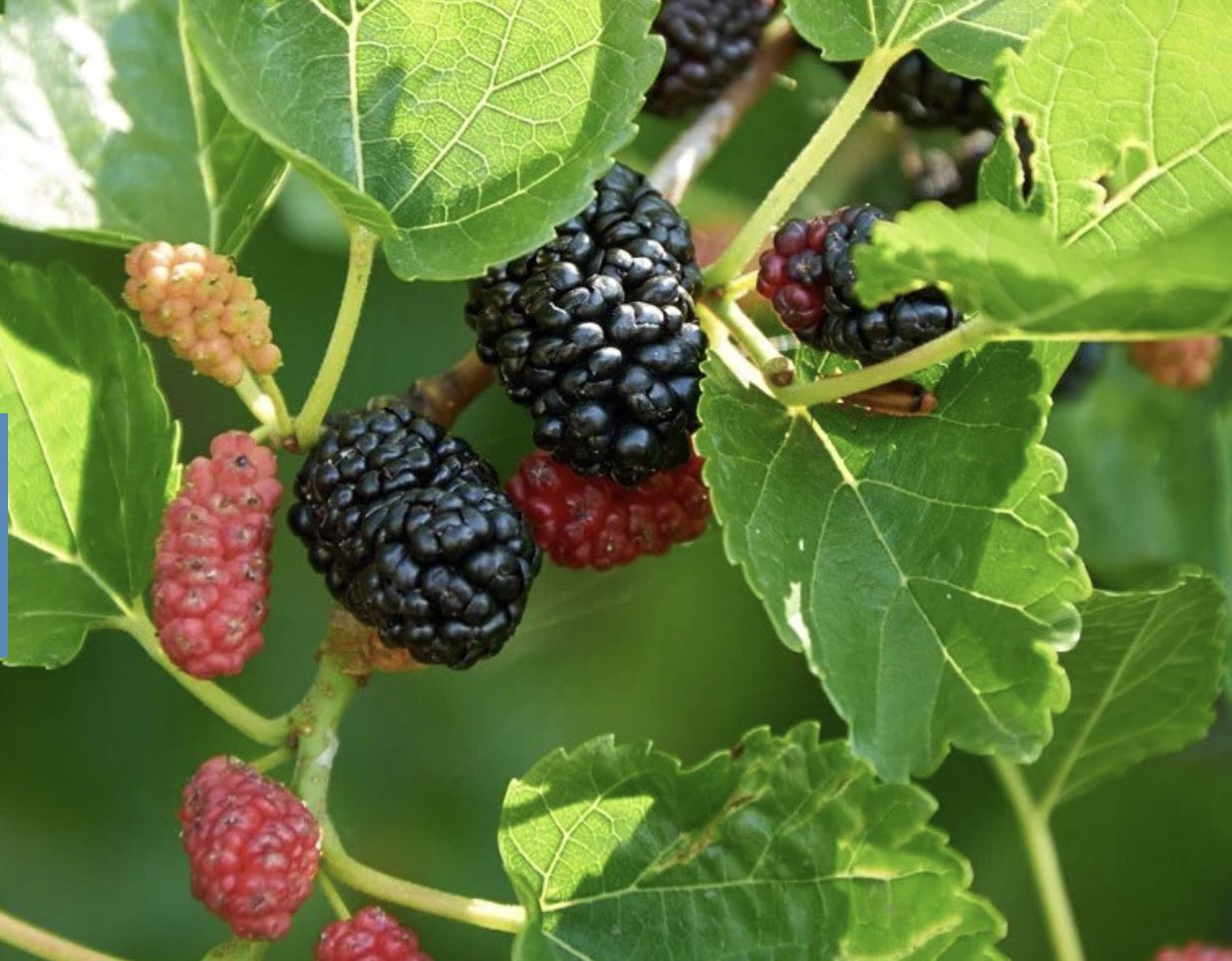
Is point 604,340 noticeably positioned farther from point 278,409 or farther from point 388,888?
point 388,888

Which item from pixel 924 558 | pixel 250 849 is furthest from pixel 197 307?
pixel 924 558

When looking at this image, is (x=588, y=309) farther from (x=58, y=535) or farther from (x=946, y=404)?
(x=58, y=535)

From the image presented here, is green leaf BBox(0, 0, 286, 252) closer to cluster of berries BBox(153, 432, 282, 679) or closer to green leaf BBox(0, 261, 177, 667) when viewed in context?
green leaf BBox(0, 261, 177, 667)

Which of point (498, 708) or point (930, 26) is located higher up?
point (930, 26)

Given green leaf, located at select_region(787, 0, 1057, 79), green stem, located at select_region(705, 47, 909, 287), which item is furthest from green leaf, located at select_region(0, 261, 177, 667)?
green leaf, located at select_region(787, 0, 1057, 79)

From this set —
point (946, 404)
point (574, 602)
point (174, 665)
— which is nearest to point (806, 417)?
point (946, 404)

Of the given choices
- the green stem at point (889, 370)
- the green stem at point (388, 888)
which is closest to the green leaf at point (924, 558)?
the green stem at point (889, 370)
